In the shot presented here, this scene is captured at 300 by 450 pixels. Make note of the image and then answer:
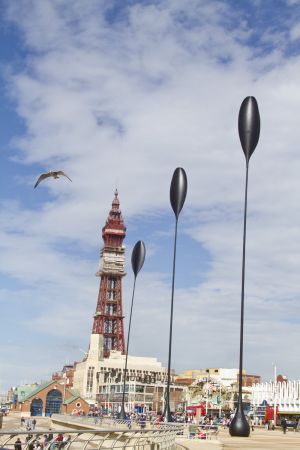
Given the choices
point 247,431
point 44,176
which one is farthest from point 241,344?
point 44,176

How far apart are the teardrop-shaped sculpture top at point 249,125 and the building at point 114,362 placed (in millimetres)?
85777

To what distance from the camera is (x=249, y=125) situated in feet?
86.9

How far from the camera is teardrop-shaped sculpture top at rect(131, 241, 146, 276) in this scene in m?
48.4

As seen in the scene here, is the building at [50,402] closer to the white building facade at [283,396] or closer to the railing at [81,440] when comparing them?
the white building facade at [283,396]

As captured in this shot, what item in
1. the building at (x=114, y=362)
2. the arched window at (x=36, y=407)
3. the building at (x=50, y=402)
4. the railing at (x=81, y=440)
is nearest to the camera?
the railing at (x=81, y=440)

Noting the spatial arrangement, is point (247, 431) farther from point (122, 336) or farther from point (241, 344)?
point (122, 336)

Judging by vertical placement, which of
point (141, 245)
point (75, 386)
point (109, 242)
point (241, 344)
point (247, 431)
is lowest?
point (75, 386)

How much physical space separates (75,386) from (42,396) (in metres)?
37.6

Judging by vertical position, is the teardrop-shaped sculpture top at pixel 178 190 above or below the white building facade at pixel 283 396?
above

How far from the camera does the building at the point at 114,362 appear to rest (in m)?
111

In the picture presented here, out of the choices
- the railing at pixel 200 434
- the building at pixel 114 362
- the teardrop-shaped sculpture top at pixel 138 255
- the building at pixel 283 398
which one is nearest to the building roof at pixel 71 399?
the building at pixel 114 362

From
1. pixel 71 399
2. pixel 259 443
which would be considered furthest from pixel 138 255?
pixel 71 399

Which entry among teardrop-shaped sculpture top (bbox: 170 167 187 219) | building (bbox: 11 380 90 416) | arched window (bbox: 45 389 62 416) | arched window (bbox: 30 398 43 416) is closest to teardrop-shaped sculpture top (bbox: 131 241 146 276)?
teardrop-shaped sculpture top (bbox: 170 167 187 219)

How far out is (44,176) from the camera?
2988 cm
